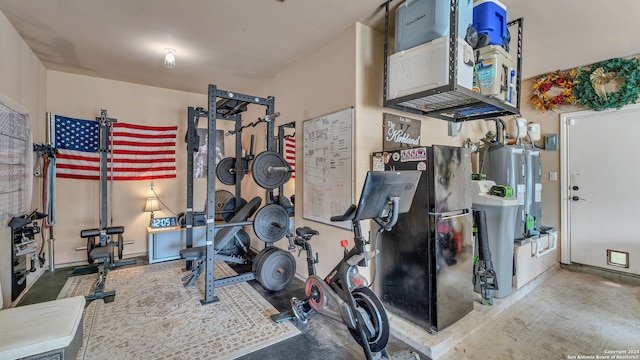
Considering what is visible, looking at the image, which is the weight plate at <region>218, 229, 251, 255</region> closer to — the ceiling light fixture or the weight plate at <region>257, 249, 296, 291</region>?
the weight plate at <region>257, 249, 296, 291</region>

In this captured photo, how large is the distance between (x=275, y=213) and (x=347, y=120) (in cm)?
134

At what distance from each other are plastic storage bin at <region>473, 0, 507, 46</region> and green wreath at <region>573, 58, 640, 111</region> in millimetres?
2367

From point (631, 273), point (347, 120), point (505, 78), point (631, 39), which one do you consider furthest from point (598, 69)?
point (347, 120)

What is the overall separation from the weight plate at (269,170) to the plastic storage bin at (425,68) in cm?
141

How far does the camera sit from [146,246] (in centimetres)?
484

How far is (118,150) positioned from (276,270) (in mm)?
3353

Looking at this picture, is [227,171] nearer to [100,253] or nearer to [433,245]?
[100,253]

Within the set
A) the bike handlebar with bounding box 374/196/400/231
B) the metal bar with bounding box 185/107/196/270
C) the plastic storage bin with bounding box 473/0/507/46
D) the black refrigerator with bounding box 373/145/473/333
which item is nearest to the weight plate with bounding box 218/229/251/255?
the metal bar with bounding box 185/107/196/270

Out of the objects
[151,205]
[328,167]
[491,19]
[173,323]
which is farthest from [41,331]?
[491,19]

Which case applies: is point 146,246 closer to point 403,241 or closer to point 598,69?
point 403,241

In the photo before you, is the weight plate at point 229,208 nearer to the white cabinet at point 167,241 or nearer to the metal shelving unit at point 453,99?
the white cabinet at point 167,241

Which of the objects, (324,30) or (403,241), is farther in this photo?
(324,30)

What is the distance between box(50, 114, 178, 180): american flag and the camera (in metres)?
4.14

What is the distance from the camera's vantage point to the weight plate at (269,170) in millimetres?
3174
